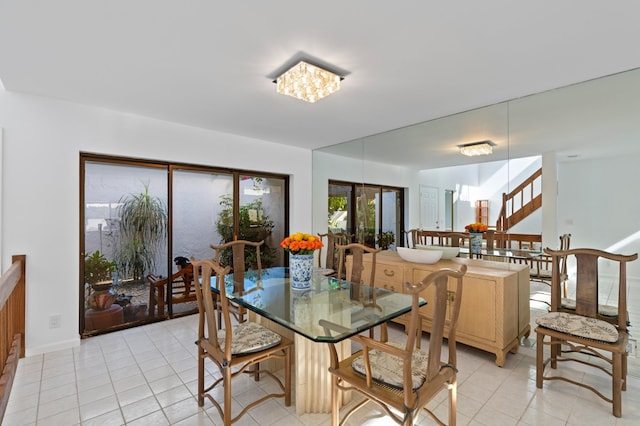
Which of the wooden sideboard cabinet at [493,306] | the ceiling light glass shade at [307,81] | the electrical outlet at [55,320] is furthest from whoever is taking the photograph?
the electrical outlet at [55,320]

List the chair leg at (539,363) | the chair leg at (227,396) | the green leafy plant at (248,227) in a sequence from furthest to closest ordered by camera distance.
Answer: the green leafy plant at (248,227)
the chair leg at (539,363)
the chair leg at (227,396)

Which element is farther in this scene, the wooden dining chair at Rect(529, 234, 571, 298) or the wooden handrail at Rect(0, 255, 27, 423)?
the wooden dining chair at Rect(529, 234, 571, 298)

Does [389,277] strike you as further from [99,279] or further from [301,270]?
[99,279]

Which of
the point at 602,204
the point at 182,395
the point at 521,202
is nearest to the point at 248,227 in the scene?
the point at 182,395

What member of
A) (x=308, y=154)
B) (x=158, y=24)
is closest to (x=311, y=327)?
(x=158, y=24)

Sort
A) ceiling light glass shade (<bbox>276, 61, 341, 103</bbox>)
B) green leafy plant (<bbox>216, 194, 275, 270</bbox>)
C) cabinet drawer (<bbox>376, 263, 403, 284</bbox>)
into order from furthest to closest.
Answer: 1. green leafy plant (<bbox>216, 194, 275, 270</bbox>)
2. cabinet drawer (<bbox>376, 263, 403, 284</bbox>)
3. ceiling light glass shade (<bbox>276, 61, 341, 103</bbox>)

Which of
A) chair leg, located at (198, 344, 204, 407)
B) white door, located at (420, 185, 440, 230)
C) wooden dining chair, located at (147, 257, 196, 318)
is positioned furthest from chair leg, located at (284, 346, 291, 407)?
white door, located at (420, 185, 440, 230)

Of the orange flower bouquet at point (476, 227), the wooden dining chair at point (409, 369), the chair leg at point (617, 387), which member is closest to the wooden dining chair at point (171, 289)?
the wooden dining chair at point (409, 369)

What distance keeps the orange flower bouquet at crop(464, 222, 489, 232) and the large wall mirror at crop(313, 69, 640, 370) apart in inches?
2.4

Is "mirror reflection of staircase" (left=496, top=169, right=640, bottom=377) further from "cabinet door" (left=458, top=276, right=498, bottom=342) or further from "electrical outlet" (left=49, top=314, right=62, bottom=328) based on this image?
"electrical outlet" (left=49, top=314, right=62, bottom=328)

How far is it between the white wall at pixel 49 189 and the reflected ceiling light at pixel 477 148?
377 cm

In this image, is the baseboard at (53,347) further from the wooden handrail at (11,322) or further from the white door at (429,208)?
the white door at (429,208)

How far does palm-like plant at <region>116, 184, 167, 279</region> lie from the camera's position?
351 centimetres

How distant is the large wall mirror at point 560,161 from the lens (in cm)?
249
